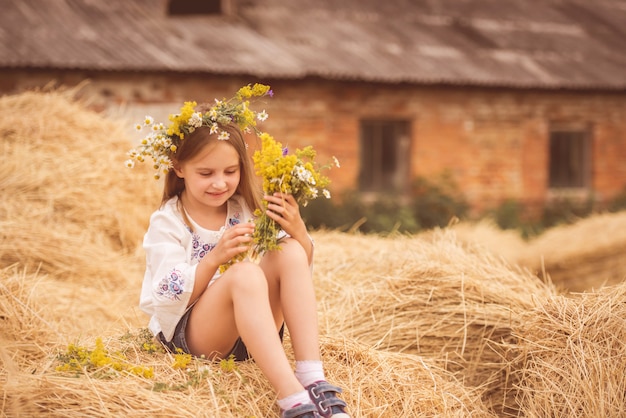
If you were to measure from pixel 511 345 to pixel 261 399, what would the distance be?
110cm

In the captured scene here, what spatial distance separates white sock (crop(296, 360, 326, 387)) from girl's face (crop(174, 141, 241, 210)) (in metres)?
0.67

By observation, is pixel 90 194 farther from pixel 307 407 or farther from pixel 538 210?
pixel 538 210

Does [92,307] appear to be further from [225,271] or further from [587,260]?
[587,260]

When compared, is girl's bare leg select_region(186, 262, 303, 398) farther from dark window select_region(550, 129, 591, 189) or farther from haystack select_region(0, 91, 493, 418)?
dark window select_region(550, 129, 591, 189)

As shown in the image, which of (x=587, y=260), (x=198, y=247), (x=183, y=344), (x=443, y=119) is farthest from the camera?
(x=443, y=119)

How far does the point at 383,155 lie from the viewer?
36.1ft

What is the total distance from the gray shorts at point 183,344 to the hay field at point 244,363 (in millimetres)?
52

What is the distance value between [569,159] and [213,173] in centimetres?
1046

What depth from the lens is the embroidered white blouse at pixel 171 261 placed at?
2.62m

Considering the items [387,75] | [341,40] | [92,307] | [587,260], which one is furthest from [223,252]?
[341,40]

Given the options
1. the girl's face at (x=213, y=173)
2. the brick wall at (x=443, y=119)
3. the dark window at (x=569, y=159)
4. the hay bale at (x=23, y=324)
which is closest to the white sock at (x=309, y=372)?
the girl's face at (x=213, y=173)

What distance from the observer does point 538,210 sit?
37.9 ft

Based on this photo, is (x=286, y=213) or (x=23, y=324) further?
(x=23, y=324)

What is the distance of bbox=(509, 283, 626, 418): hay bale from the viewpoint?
8.51 feet
